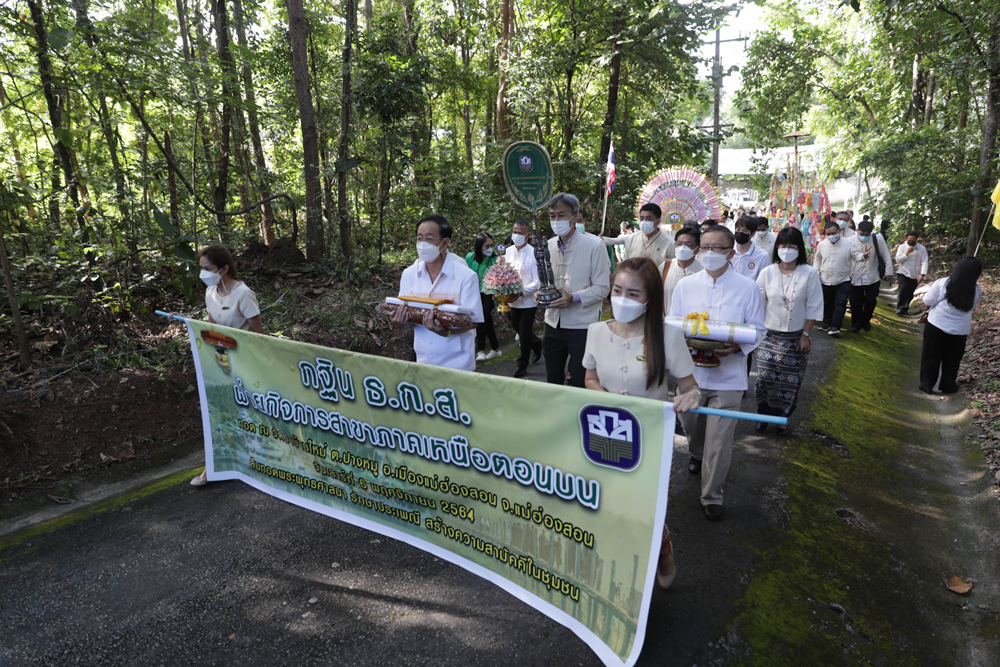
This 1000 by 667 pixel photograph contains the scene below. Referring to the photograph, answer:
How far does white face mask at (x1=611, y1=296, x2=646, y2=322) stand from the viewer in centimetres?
262

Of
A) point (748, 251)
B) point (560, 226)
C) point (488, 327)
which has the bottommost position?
point (488, 327)

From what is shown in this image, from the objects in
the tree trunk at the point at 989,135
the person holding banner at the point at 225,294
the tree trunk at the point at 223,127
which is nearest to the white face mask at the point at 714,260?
the person holding banner at the point at 225,294

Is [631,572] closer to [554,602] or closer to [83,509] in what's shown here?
[554,602]

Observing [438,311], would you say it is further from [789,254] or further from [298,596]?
[789,254]

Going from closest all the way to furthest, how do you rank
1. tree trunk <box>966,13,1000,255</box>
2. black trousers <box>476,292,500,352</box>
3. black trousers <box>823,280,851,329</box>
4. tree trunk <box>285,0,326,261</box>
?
→ black trousers <box>476,292,500,352</box>
tree trunk <box>285,0,326,261</box>
black trousers <box>823,280,851,329</box>
tree trunk <box>966,13,1000,255</box>

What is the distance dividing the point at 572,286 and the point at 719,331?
1.46m

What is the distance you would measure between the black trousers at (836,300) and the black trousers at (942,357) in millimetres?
2483

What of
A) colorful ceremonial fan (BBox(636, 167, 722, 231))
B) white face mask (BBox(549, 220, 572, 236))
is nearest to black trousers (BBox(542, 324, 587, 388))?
white face mask (BBox(549, 220, 572, 236))

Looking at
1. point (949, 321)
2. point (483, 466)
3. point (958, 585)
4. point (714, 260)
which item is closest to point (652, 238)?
point (714, 260)

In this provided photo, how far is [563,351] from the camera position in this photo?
4652 millimetres

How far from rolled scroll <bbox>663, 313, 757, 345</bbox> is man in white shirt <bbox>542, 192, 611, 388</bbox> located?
973mm

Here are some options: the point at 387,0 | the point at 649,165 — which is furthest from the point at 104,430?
the point at 387,0

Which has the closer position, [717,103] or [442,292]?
[442,292]

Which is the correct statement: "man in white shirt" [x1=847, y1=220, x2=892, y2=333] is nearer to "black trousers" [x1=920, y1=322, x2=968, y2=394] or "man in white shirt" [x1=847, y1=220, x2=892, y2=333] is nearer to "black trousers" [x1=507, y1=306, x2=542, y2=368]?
"black trousers" [x1=920, y1=322, x2=968, y2=394]
